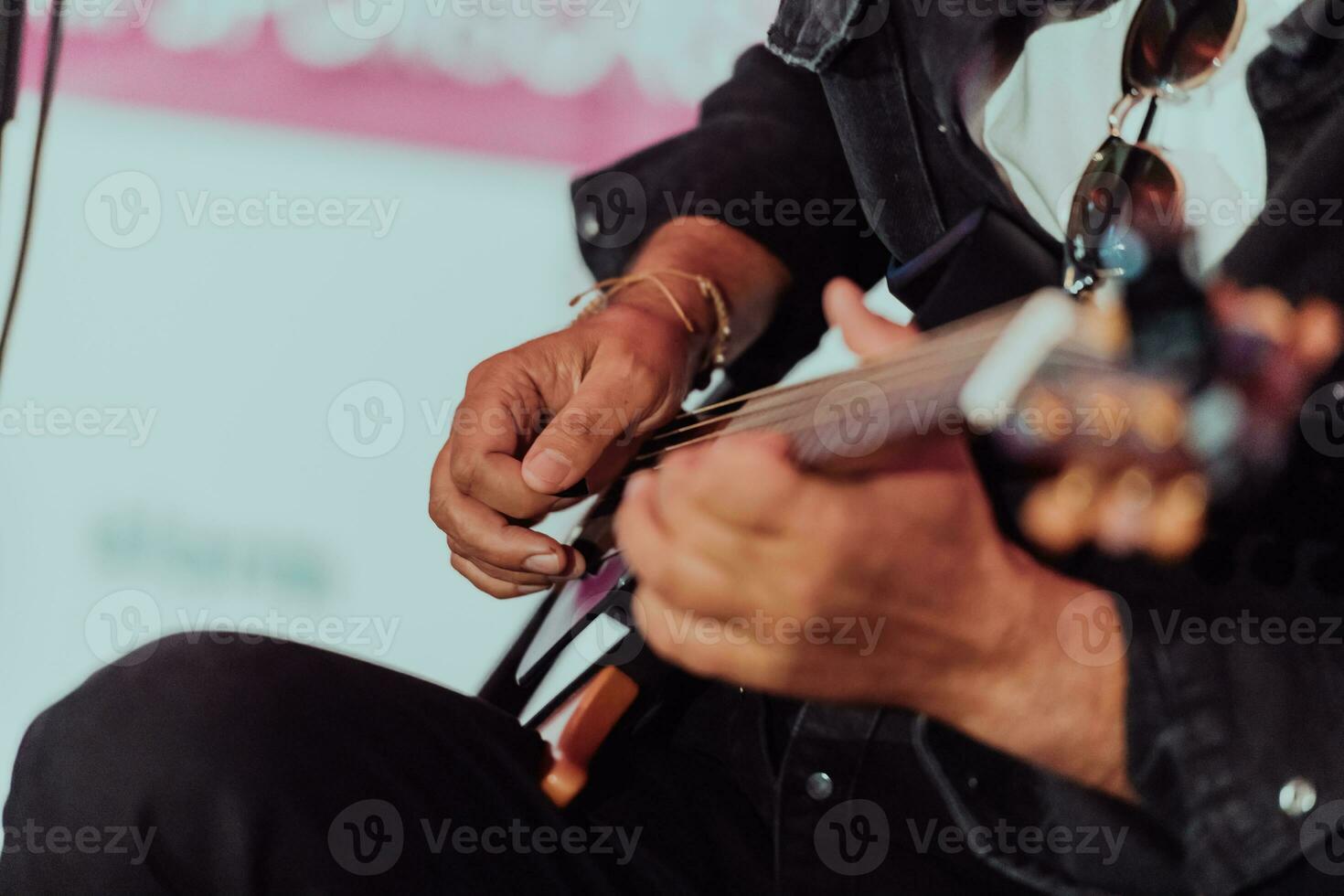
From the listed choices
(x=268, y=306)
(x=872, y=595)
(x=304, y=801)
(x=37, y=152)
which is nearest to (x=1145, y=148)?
(x=872, y=595)

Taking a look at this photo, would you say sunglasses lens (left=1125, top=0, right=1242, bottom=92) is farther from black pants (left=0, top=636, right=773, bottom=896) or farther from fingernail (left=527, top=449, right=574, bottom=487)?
black pants (left=0, top=636, right=773, bottom=896)

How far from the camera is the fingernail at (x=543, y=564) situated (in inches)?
25.4

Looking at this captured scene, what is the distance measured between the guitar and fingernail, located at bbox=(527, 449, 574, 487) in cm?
20

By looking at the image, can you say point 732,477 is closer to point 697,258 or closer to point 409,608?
point 697,258

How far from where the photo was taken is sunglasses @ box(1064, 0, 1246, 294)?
52 cm

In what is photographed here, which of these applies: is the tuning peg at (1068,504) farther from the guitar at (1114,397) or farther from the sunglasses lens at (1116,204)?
the sunglasses lens at (1116,204)

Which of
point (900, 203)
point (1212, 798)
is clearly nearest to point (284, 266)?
point (900, 203)

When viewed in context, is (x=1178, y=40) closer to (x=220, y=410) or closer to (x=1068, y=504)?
(x=1068, y=504)

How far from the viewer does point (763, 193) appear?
83 centimetres

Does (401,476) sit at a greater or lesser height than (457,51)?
lesser

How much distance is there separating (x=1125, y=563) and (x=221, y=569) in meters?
1.11

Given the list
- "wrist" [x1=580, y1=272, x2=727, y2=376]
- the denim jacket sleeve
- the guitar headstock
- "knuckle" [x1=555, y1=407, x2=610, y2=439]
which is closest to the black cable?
the denim jacket sleeve

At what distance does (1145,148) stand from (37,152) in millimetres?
1232

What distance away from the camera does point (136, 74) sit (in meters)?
1.33
